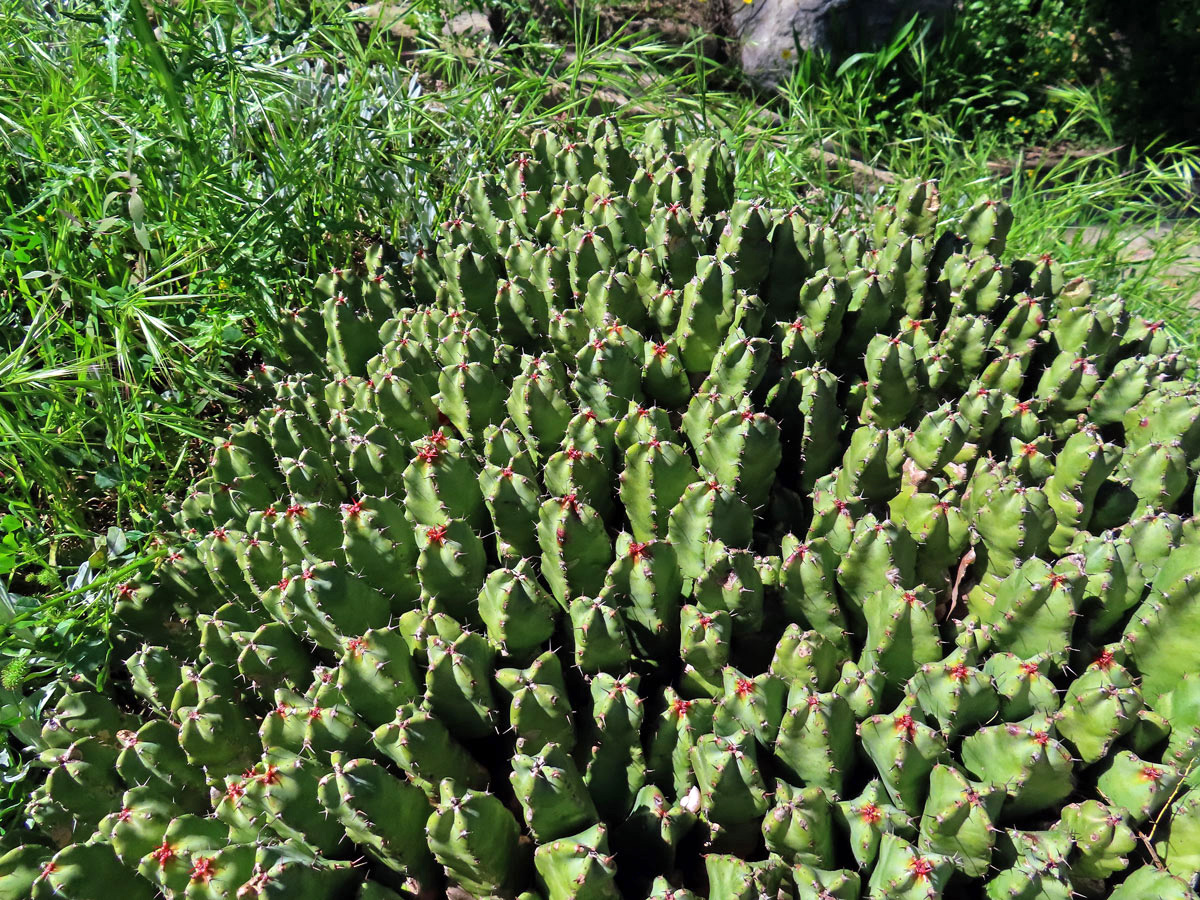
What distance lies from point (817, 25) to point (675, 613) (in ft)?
22.1

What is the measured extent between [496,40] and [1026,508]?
219 inches

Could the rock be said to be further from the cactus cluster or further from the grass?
the cactus cluster

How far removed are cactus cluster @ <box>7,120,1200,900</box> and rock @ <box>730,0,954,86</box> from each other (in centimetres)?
528

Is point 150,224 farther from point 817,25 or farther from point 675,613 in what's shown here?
point 817,25

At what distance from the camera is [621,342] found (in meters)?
2.61

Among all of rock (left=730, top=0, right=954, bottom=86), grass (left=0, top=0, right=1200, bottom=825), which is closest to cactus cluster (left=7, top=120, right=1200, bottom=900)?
grass (left=0, top=0, right=1200, bottom=825)

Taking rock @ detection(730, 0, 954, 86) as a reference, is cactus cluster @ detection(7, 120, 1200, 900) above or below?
below

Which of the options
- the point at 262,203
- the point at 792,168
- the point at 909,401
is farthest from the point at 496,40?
the point at 909,401

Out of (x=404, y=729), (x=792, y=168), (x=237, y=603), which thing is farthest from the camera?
(x=792, y=168)

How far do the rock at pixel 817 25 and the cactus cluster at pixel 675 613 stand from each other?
5281 mm

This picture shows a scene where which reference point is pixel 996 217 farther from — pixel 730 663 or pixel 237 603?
pixel 237 603

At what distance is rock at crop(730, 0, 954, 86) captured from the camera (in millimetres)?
7469

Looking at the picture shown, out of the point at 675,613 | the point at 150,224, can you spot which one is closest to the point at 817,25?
the point at 150,224

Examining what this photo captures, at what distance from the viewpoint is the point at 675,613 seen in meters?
2.28
